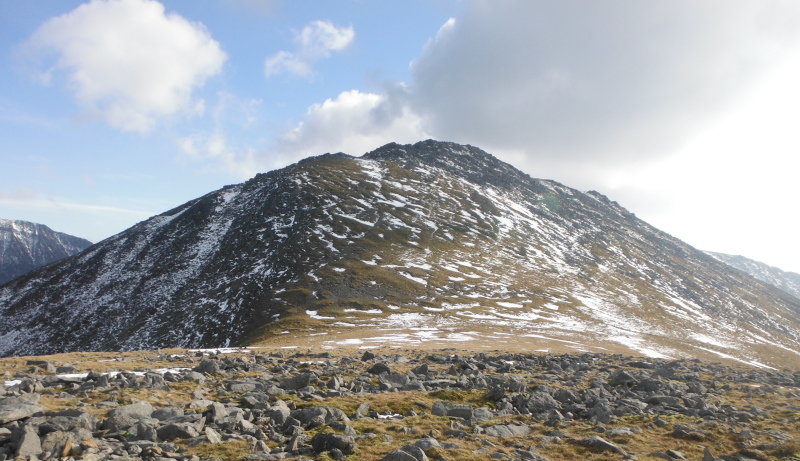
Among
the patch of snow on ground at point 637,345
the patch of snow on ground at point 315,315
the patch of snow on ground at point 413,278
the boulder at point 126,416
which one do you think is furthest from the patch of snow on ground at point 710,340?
the boulder at point 126,416

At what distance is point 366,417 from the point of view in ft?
51.6

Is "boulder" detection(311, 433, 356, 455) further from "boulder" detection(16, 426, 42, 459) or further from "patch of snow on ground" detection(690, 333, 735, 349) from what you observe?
"patch of snow on ground" detection(690, 333, 735, 349)

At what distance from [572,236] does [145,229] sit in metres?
159

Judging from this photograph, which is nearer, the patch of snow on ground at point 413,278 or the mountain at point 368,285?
the mountain at point 368,285

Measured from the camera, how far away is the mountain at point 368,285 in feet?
226

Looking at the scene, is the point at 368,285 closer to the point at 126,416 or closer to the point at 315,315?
the point at 315,315

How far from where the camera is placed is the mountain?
226 ft

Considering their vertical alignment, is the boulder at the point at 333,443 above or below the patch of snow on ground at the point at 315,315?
above

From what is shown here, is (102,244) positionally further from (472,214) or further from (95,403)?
(95,403)

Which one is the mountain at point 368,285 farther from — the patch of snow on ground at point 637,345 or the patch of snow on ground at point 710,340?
the patch of snow on ground at point 710,340

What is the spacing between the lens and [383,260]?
9819cm

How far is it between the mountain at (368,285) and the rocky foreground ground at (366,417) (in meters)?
27.9

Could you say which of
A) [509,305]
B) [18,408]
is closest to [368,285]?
[509,305]

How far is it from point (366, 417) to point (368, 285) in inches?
2661
